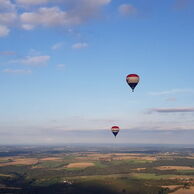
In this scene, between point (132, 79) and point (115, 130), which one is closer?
point (132, 79)

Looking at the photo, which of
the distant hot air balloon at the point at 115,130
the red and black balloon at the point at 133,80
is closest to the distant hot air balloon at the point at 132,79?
the red and black balloon at the point at 133,80

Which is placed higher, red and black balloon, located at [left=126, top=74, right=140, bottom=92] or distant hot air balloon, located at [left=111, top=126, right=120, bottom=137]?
red and black balloon, located at [left=126, top=74, right=140, bottom=92]

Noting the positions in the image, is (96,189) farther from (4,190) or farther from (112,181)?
(4,190)

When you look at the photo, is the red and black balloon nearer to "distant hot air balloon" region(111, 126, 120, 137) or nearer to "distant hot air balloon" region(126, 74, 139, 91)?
"distant hot air balloon" region(126, 74, 139, 91)

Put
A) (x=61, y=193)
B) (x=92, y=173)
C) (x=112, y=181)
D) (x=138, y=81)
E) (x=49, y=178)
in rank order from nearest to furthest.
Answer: (x=138, y=81), (x=61, y=193), (x=112, y=181), (x=49, y=178), (x=92, y=173)

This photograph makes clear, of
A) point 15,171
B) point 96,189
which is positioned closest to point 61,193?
point 96,189

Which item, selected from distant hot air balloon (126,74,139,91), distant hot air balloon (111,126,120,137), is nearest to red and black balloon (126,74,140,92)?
distant hot air balloon (126,74,139,91)

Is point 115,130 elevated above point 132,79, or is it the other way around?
point 132,79

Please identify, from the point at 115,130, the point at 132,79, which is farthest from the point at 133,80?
the point at 115,130

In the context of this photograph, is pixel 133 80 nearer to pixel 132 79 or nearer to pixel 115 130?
pixel 132 79

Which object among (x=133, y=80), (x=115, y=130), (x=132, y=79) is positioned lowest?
(x=115, y=130)

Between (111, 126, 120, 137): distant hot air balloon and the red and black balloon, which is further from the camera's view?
(111, 126, 120, 137): distant hot air balloon
